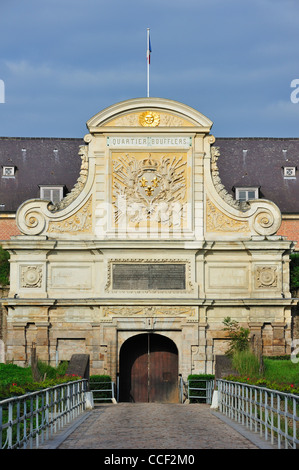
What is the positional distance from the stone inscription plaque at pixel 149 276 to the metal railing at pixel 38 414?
333 inches

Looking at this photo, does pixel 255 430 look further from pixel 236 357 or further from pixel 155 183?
pixel 155 183

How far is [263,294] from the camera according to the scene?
3800 centimetres

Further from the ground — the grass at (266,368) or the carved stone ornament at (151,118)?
the carved stone ornament at (151,118)

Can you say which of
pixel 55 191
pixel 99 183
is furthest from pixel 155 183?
pixel 55 191

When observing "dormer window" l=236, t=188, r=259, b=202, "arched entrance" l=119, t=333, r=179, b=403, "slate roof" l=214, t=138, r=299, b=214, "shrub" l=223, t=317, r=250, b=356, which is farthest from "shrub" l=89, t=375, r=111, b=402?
"slate roof" l=214, t=138, r=299, b=214

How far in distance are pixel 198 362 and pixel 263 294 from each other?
426cm

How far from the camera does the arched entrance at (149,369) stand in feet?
125

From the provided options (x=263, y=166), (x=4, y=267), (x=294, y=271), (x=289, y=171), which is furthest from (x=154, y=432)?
(x=263, y=166)

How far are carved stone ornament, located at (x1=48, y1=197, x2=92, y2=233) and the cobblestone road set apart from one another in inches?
520

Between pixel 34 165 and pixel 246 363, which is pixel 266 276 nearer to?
pixel 246 363

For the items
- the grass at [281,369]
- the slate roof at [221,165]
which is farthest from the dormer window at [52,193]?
the grass at [281,369]

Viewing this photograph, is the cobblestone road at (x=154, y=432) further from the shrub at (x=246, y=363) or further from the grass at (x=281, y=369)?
the grass at (x=281, y=369)

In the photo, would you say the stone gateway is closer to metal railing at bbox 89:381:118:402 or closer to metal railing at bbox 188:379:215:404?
metal railing at bbox 89:381:118:402

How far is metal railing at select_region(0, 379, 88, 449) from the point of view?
1431cm
